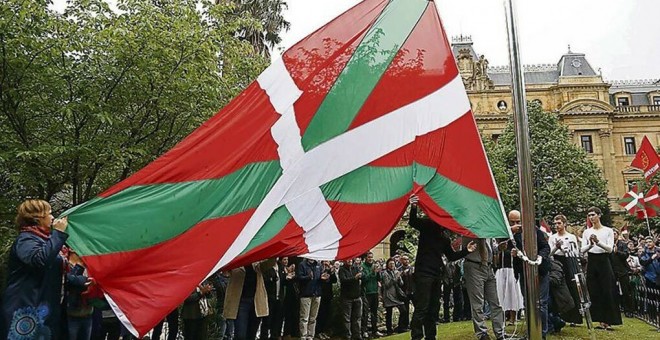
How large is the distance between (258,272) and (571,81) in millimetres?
59817

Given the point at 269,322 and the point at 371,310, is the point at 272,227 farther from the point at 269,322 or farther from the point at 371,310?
the point at 371,310

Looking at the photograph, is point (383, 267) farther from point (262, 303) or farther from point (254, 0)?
point (254, 0)

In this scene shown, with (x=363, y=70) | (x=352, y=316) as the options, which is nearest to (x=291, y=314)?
(x=352, y=316)

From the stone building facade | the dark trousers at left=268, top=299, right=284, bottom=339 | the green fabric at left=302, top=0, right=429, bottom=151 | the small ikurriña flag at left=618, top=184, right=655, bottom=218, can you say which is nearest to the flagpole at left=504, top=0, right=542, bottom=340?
the green fabric at left=302, top=0, right=429, bottom=151

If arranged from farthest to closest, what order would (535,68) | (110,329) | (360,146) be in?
(535,68) < (110,329) < (360,146)

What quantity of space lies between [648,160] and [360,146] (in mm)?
16677

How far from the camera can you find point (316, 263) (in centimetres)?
1159

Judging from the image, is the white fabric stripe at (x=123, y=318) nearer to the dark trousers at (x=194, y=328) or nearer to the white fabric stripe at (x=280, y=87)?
the white fabric stripe at (x=280, y=87)

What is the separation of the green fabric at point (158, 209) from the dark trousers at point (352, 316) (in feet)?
23.7

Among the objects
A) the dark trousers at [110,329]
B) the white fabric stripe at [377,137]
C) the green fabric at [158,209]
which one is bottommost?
the dark trousers at [110,329]

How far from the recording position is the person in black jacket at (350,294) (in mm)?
12473

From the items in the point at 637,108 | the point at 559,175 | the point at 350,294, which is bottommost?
the point at 350,294

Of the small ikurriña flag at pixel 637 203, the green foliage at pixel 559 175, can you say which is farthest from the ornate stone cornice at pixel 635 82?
the small ikurriña flag at pixel 637 203

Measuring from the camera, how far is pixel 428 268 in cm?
827
